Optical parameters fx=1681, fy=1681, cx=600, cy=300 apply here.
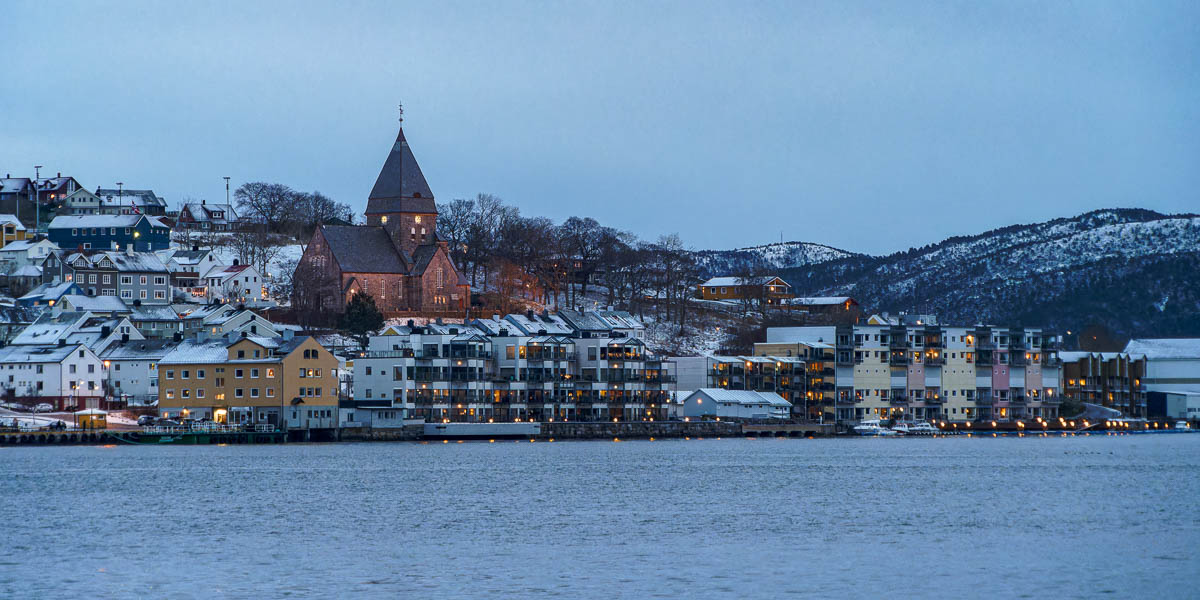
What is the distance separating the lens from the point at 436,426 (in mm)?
102688

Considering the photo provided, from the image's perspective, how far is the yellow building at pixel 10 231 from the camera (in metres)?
152

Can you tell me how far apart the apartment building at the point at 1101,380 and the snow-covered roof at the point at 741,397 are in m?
34.3

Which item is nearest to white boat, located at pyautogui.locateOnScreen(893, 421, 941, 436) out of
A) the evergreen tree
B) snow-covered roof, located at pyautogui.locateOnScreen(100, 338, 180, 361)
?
the evergreen tree

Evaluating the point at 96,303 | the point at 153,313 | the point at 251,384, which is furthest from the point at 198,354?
the point at 96,303

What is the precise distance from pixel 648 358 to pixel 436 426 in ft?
61.7

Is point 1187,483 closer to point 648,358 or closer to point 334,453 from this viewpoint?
point 334,453

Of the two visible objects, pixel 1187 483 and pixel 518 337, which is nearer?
pixel 1187 483

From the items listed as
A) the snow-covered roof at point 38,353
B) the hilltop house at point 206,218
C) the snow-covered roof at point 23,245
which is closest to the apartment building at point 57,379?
the snow-covered roof at point 38,353

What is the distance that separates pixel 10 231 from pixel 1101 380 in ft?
320

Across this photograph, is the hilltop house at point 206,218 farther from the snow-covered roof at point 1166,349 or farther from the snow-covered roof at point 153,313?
the snow-covered roof at point 1166,349

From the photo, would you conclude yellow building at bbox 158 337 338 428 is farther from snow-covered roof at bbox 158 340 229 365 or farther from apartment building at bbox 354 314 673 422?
apartment building at bbox 354 314 673 422

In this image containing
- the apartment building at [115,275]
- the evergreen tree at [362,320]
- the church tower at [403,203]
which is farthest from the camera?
the church tower at [403,203]

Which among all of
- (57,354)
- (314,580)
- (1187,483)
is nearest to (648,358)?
(57,354)

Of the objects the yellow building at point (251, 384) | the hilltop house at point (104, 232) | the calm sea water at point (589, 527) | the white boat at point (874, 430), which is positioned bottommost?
the white boat at point (874, 430)
